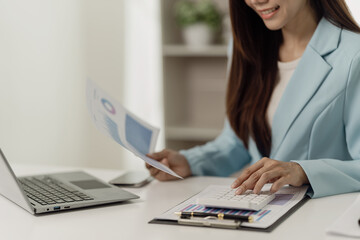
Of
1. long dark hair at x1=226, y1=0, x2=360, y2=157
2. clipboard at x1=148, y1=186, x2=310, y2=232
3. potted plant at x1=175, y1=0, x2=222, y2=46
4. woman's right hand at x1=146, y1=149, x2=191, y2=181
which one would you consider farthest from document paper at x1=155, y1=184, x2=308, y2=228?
potted plant at x1=175, y1=0, x2=222, y2=46

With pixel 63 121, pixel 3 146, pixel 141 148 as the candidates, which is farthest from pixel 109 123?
pixel 63 121

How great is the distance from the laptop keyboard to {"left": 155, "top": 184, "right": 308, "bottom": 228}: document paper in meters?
0.22

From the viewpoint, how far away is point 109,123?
53.4 inches

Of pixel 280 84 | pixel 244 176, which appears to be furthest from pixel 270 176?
pixel 280 84

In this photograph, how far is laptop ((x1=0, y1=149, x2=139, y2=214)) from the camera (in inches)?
45.5

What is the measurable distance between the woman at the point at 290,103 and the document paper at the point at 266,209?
0.03 metres

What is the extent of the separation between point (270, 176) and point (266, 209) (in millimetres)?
109

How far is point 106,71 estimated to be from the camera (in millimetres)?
3299

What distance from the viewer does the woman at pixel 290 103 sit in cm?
130

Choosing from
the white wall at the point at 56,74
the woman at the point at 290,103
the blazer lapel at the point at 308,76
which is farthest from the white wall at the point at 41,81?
the blazer lapel at the point at 308,76

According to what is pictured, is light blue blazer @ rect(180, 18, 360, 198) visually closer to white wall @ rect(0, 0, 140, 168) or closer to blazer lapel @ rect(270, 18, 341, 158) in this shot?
blazer lapel @ rect(270, 18, 341, 158)

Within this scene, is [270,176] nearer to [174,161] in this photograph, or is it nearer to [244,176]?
[244,176]

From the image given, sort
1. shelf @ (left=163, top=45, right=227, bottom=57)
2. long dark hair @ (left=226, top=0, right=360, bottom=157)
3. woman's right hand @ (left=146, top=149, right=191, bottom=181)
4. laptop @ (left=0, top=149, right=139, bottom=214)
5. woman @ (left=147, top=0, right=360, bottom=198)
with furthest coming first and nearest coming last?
shelf @ (left=163, top=45, right=227, bottom=57) < long dark hair @ (left=226, top=0, right=360, bottom=157) < woman's right hand @ (left=146, top=149, right=191, bottom=181) < woman @ (left=147, top=0, right=360, bottom=198) < laptop @ (left=0, top=149, right=139, bottom=214)

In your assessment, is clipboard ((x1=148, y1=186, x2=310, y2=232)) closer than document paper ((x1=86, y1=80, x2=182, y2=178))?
Yes
